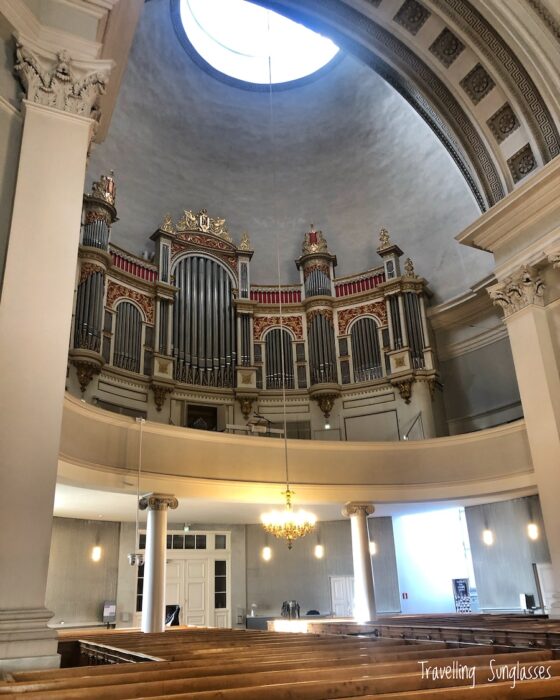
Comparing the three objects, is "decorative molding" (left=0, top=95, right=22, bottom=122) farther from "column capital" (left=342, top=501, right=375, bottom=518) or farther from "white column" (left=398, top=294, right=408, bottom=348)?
"white column" (left=398, top=294, right=408, bottom=348)

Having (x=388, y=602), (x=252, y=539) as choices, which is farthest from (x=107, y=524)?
(x=388, y=602)

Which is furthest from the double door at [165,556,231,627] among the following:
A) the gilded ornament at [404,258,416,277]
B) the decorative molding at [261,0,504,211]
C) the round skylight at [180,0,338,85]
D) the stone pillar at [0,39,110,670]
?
the round skylight at [180,0,338,85]

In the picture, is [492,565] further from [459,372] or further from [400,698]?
[400,698]

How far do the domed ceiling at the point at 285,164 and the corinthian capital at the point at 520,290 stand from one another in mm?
5978

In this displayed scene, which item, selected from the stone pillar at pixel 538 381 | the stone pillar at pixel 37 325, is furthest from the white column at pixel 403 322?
the stone pillar at pixel 37 325

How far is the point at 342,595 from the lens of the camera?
14.1 meters

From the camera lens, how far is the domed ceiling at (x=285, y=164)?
51.9ft

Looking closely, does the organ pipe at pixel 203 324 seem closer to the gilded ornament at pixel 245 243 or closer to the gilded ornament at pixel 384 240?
the gilded ornament at pixel 245 243

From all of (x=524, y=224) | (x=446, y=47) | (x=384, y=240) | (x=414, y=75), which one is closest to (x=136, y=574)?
(x=384, y=240)

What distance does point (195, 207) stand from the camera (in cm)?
1728

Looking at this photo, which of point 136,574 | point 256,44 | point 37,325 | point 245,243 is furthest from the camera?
point 256,44

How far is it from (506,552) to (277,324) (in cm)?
753

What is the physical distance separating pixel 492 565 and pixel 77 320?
10135mm

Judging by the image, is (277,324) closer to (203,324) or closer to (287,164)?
(203,324)
